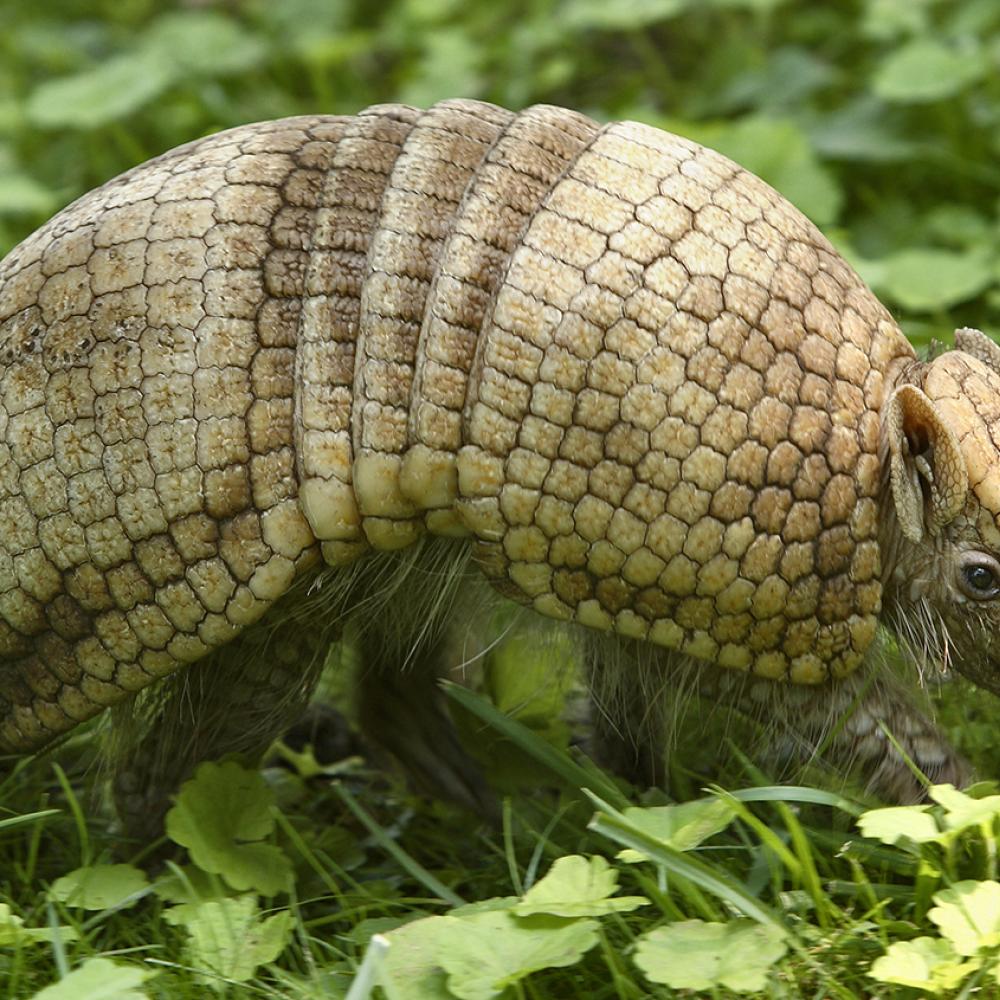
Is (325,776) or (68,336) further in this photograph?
(325,776)

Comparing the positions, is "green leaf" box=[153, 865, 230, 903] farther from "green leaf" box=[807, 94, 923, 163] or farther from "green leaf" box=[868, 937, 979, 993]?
"green leaf" box=[807, 94, 923, 163]

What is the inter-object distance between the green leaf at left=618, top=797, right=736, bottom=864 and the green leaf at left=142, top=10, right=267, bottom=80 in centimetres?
477

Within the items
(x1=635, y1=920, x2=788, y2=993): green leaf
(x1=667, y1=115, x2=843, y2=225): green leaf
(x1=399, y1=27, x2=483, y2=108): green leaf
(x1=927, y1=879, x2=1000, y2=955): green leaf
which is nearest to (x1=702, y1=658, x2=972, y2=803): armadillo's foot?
(x1=927, y1=879, x2=1000, y2=955): green leaf

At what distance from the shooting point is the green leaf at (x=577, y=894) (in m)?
3.20

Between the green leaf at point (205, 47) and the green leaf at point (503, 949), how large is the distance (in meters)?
4.91

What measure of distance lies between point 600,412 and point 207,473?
0.81 meters

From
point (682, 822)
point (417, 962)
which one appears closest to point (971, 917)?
point (682, 822)

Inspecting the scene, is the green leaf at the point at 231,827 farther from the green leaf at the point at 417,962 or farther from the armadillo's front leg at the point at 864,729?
the armadillo's front leg at the point at 864,729

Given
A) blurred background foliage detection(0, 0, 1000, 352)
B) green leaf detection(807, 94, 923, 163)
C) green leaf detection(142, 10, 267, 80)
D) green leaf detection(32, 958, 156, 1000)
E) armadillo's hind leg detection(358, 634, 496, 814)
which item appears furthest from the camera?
green leaf detection(142, 10, 267, 80)

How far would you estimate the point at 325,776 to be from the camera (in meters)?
4.63

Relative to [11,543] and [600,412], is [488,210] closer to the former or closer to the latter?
[600,412]

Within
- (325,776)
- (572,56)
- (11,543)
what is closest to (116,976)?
(11,543)

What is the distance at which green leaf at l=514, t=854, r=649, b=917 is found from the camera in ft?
10.5

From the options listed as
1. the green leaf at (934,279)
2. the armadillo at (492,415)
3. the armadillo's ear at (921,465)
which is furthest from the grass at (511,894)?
the green leaf at (934,279)
